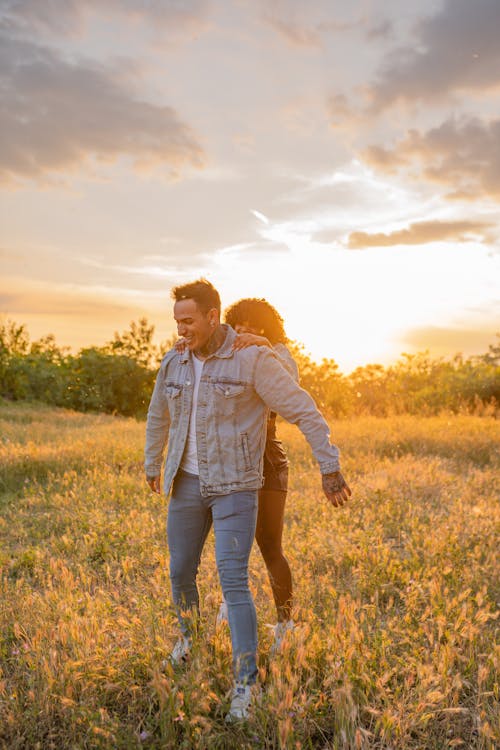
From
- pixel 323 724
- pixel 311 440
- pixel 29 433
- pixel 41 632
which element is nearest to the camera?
pixel 323 724

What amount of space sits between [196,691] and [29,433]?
11.0 meters

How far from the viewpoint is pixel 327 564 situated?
5.64 m

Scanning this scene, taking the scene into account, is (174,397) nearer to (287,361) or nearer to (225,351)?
(225,351)

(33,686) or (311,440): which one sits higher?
(311,440)

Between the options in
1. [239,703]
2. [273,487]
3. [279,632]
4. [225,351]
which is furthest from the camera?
[273,487]

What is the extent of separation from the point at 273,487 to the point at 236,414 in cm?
63

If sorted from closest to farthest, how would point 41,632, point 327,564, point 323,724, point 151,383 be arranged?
point 323,724
point 41,632
point 327,564
point 151,383

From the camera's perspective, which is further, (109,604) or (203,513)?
(109,604)

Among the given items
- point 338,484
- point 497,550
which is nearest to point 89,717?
point 338,484

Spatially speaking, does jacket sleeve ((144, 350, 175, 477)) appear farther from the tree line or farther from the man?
the tree line

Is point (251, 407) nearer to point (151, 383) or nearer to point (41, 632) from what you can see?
point (41, 632)

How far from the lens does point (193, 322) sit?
368 cm

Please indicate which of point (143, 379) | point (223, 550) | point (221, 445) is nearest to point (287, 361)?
point (221, 445)

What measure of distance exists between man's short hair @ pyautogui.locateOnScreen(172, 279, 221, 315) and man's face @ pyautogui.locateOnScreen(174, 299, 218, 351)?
0.02 meters
